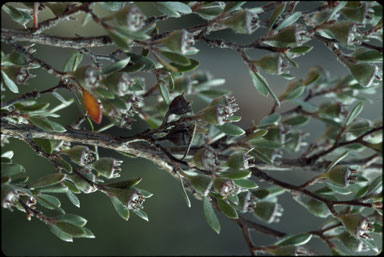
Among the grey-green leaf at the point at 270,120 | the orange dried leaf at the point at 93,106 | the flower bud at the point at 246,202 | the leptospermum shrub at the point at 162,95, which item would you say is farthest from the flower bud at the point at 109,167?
the grey-green leaf at the point at 270,120

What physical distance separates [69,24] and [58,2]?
1349 millimetres

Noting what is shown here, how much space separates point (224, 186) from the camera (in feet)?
2.10

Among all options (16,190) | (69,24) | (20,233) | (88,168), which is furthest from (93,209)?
(16,190)

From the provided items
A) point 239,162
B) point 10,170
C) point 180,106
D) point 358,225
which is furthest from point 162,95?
point 358,225

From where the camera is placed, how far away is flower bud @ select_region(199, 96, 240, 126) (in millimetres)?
627

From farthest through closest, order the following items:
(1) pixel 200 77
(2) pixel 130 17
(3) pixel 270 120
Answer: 1. (1) pixel 200 77
2. (3) pixel 270 120
3. (2) pixel 130 17

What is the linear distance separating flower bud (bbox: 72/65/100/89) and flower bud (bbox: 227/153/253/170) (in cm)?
25

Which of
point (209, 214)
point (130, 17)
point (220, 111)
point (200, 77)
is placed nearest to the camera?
point (130, 17)

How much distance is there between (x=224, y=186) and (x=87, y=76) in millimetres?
248

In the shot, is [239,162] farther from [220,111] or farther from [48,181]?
[48,181]

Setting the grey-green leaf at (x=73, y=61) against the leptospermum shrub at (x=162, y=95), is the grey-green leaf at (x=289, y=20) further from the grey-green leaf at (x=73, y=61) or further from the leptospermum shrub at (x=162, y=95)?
the grey-green leaf at (x=73, y=61)

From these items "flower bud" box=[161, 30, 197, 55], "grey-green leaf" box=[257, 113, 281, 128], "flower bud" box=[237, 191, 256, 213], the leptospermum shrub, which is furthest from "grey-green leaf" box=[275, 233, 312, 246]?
"flower bud" box=[161, 30, 197, 55]

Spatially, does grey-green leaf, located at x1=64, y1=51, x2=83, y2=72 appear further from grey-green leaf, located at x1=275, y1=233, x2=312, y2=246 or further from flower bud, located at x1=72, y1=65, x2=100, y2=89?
grey-green leaf, located at x1=275, y1=233, x2=312, y2=246

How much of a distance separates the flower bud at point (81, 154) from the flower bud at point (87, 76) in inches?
6.3
